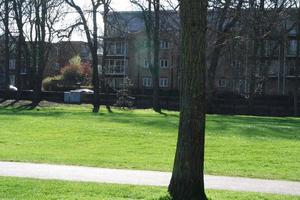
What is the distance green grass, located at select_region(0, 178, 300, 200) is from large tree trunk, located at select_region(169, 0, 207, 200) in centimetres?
52

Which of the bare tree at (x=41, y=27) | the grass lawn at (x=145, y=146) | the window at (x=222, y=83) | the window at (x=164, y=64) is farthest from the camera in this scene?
the window at (x=164, y=64)

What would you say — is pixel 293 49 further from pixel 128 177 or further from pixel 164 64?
pixel 128 177

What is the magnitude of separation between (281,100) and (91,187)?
5093cm

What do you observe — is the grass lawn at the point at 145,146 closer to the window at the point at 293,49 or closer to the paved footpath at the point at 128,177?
the paved footpath at the point at 128,177

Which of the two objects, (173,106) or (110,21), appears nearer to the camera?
(110,21)

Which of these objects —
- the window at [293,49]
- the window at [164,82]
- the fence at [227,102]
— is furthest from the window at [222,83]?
the fence at [227,102]

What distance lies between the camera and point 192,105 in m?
9.41

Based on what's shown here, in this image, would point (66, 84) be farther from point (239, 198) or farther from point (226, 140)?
point (239, 198)

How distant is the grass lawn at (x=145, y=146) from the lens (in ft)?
49.8

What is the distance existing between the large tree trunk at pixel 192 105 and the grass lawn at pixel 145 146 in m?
4.50

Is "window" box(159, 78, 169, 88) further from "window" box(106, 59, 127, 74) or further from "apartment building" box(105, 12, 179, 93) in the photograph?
"window" box(106, 59, 127, 74)

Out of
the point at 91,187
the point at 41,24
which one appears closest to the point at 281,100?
the point at 41,24

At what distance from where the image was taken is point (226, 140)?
21875 millimetres

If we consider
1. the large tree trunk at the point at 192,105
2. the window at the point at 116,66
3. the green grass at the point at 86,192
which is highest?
the window at the point at 116,66
